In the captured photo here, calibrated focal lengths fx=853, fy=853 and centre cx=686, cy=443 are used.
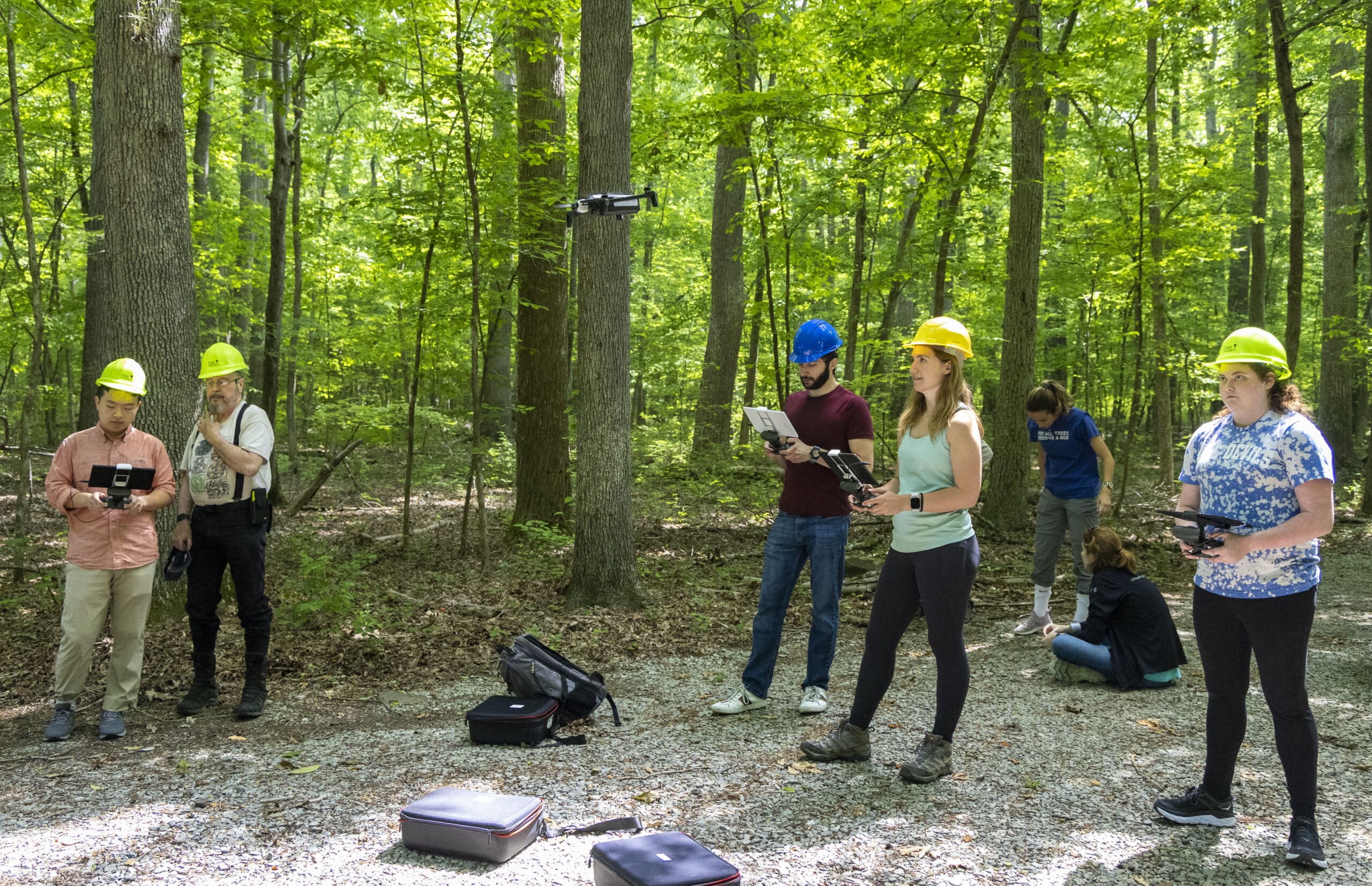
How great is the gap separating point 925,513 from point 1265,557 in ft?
4.15

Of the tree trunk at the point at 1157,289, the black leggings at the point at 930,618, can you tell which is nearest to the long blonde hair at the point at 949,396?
the black leggings at the point at 930,618

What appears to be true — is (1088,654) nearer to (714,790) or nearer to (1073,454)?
(1073,454)

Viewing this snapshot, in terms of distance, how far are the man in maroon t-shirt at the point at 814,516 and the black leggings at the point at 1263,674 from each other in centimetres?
179

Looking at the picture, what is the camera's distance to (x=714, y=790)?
3.93 m

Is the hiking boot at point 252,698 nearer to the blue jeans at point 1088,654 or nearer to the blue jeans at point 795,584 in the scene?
the blue jeans at point 795,584

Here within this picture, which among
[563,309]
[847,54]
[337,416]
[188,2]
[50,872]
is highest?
[847,54]

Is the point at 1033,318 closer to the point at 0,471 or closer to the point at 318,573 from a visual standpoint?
the point at 318,573

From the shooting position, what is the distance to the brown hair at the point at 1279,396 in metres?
3.26

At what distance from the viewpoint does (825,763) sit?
13.9 ft

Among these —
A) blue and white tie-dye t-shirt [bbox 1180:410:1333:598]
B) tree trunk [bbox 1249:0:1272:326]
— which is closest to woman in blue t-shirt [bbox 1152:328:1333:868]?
blue and white tie-dye t-shirt [bbox 1180:410:1333:598]

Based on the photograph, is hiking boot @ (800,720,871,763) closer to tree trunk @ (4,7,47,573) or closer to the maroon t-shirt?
the maroon t-shirt

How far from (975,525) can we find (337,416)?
28.0ft

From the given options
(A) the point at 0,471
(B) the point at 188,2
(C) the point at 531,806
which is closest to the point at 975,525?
(C) the point at 531,806

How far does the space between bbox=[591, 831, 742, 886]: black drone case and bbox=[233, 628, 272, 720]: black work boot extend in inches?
113
